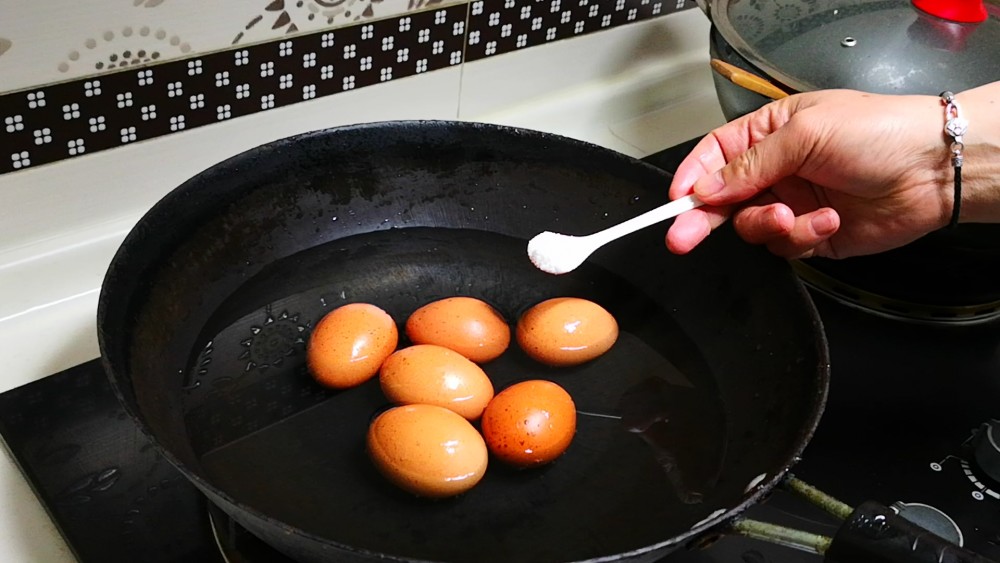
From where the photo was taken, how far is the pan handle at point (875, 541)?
565mm

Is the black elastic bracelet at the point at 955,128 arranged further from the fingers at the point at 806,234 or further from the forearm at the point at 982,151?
the fingers at the point at 806,234

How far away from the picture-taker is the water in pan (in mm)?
685

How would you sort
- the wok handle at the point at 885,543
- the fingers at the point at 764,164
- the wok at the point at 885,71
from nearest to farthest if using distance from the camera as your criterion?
the wok handle at the point at 885,543 < the fingers at the point at 764,164 < the wok at the point at 885,71

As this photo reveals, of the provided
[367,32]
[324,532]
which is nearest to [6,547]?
[324,532]


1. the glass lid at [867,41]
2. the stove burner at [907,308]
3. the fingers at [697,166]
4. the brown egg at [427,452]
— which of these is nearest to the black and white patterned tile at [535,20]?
the glass lid at [867,41]

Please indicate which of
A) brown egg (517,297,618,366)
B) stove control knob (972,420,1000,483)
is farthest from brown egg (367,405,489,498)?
stove control knob (972,420,1000,483)

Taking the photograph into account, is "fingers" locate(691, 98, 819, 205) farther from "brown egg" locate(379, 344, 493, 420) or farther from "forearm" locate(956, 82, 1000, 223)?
"brown egg" locate(379, 344, 493, 420)

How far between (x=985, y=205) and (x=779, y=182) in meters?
0.18

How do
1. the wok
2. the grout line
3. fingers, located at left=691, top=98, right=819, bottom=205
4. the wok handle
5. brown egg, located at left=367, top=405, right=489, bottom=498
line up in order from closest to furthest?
the wok handle, brown egg, located at left=367, top=405, right=489, bottom=498, fingers, located at left=691, top=98, right=819, bottom=205, the wok, the grout line

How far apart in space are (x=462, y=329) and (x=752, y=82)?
1.22ft

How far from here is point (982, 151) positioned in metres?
0.80

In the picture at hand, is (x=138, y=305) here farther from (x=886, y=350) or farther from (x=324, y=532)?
(x=886, y=350)

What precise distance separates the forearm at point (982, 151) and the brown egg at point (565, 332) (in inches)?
13.8

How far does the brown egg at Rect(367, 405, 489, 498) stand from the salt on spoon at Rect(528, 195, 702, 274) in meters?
0.18
